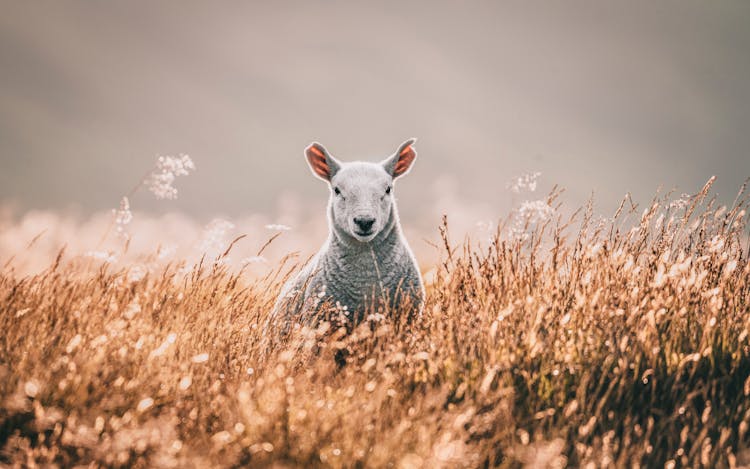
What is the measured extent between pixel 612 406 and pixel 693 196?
277 cm

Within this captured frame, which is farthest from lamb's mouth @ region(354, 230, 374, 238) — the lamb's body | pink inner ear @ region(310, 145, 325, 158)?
pink inner ear @ region(310, 145, 325, 158)

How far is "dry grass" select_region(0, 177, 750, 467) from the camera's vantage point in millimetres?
2535

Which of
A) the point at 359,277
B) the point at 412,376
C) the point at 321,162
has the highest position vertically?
the point at 321,162

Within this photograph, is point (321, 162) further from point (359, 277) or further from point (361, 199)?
point (359, 277)

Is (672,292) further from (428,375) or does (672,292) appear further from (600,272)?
(428,375)

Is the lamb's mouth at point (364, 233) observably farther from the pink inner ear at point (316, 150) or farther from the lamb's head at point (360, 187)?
the pink inner ear at point (316, 150)

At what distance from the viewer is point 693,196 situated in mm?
5199

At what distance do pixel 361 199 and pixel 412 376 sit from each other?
2049mm

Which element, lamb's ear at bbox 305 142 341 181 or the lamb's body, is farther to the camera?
lamb's ear at bbox 305 142 341 181

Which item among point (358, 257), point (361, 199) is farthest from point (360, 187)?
point (358, 257)

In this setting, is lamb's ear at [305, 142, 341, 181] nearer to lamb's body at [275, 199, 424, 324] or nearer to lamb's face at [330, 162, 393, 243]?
lamb's face at [330, 162, 393, 243]

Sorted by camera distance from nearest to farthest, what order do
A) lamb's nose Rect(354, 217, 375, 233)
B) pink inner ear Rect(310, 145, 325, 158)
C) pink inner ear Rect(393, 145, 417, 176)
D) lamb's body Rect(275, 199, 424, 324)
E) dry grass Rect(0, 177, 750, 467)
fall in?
dry grass Rect(0, 177, 750, 467) → lamb's nose Rect(354, 217, 375, 233) → lamb's body Rect(275, 199, 424, 324) → pink inner ear Rect(310, 145, 325, 158) → pink inner ear Rect(393, 145, 417, 176)

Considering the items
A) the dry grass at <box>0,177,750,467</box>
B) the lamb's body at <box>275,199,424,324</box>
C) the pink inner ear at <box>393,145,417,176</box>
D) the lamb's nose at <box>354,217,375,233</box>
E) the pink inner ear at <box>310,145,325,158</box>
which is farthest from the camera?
the pink inner ear at <box>393,145,417,176</box>

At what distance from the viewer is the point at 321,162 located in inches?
228
